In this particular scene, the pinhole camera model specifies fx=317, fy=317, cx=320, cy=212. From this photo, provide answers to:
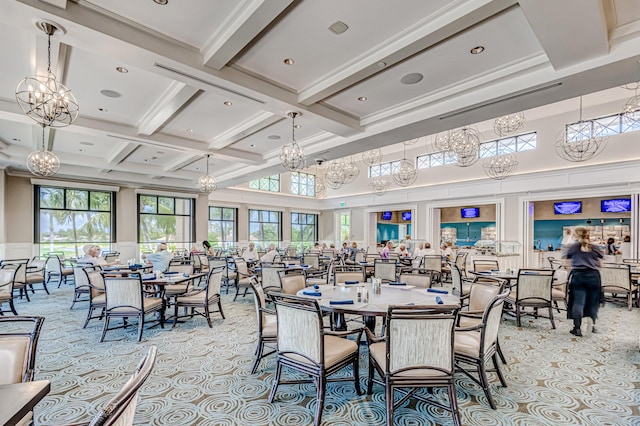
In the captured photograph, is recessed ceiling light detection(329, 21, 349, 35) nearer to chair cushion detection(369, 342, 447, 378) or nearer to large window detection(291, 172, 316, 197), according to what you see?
chair cushion detection(369, 342, 447, 378)

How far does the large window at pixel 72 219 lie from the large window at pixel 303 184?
8356mm

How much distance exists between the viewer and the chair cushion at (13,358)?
1.80 meters

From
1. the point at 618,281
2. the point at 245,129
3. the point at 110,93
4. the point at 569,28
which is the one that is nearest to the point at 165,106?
the point at 110,93

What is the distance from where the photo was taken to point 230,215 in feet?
49.3

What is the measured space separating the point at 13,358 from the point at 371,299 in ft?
9.22

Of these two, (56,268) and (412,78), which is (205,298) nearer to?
(412,78)

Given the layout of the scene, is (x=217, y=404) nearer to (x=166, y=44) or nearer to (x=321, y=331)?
(x=321, y=331)

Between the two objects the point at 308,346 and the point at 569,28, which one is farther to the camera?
the point at 569,28

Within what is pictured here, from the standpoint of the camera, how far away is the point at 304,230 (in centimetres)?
1822

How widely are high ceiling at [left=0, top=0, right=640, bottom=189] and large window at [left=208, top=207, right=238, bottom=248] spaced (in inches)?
323

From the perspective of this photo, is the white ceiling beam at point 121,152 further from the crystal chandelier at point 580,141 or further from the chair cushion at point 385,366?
the crystal chandelier at point 580,141

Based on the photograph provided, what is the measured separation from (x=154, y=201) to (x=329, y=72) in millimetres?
10625

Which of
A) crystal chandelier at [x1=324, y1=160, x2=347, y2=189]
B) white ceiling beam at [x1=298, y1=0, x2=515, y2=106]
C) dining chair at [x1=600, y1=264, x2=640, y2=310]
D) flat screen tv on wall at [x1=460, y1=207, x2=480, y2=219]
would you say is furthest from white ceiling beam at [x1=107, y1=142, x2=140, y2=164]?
flat screen tv on wall at [x1=460, y1=207, x2=480, y2=219]

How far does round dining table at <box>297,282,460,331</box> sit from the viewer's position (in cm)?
293
